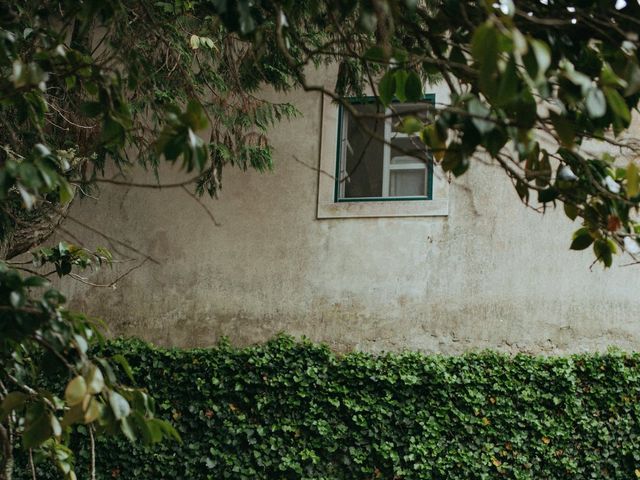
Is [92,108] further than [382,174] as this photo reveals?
No

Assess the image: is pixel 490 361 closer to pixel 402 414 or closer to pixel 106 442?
pixel 402 414

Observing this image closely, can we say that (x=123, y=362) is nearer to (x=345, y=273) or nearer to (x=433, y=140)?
(x=433, y=140)

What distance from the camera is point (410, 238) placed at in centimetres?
1107

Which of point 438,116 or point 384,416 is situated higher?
point 438,116

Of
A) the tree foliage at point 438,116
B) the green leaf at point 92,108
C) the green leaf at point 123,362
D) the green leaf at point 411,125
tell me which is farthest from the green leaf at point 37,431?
the green leaf at point 411,125

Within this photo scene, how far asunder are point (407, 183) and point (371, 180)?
449mm

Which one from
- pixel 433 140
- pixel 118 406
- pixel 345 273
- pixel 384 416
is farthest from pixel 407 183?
pixel 118 406

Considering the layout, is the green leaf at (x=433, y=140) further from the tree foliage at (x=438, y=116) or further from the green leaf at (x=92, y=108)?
the green leaf at (x=92, y=108)

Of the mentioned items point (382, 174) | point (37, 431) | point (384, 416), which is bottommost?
point (384, 416)

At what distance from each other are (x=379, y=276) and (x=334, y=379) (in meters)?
1.55

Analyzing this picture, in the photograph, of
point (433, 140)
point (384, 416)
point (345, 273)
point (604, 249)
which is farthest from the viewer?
point (345, 273)

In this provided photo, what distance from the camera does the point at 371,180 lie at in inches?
450

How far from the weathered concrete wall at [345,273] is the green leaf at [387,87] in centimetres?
669

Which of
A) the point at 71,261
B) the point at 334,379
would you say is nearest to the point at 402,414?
the point at 334,379
